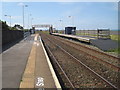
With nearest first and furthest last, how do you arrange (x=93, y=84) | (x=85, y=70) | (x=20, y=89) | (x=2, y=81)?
(x=20, y=89) < (x=2, y=81) < (x=93, y=84) < (x=85, y=70)

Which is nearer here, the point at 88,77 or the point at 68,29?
the point at 88,77

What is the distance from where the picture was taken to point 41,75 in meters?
10.3

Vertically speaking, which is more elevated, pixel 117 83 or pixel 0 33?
pixel 0 33

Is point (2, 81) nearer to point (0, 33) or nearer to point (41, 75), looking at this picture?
point (41, 75)

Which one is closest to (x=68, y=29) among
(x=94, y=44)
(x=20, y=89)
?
(x=94, y=44)

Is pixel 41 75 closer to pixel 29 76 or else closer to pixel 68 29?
pixel 29 76

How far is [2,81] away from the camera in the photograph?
8.90 metres

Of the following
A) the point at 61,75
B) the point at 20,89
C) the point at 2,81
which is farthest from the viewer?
the point at 61,75

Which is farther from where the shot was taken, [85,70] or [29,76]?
[85,70]

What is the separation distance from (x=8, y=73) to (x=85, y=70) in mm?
4314

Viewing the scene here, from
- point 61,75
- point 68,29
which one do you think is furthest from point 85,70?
point 68,29

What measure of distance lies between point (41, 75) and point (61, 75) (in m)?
1.67

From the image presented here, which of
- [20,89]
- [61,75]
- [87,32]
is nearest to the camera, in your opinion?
[20,89]

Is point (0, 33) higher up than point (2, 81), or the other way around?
point (0, 33)
